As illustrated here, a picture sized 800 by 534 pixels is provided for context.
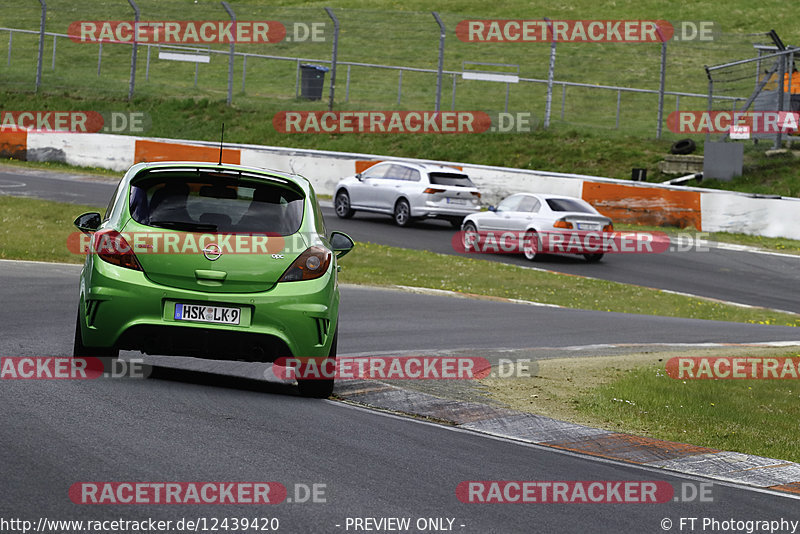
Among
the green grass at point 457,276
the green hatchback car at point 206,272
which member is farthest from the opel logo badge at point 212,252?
the green grass at point 457,276

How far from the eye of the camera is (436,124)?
3459 centimetres

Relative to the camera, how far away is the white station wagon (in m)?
26.2

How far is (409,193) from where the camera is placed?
26422 millimetres

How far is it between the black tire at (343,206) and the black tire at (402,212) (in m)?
1.15

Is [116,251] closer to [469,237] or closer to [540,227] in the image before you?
[540,227]

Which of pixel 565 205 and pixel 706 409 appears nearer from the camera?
pixel 706 409

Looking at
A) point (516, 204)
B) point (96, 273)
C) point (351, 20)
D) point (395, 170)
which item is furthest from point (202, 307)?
point (351, 20)

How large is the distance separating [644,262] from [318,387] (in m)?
15.6

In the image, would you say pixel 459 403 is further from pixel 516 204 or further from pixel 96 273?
pixel 516 204

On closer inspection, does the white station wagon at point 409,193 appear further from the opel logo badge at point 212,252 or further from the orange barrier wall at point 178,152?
the opel logo badge at point 212,252

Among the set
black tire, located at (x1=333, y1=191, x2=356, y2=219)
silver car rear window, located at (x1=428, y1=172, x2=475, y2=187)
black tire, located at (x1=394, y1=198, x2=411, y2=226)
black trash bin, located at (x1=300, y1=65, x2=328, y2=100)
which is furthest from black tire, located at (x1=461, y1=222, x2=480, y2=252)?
black trash bin, located at (x1=300, y1=65, x2=328, y2=100)

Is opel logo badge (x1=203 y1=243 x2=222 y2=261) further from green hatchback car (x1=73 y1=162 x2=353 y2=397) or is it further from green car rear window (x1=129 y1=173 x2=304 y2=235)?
green car rear window (x1=129 y1=173 x2=304 y2=235)

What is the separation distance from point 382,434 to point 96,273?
89.2 inches

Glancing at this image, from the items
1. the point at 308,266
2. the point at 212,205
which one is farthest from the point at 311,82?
the point at 308,266
